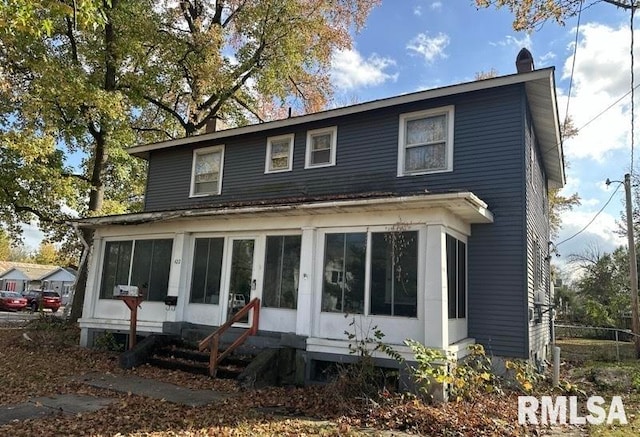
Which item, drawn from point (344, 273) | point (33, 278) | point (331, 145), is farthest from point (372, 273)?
point (33, 278)

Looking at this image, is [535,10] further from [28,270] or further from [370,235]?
[28,270]

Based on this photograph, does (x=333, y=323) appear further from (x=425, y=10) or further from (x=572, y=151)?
(x=572, y=151)

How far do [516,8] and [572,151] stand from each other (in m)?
22.3

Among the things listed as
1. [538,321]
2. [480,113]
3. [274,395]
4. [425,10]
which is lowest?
[274,395]

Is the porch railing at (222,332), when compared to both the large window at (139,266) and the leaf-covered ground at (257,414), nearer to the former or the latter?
the leaf-covered ground at (257,414)

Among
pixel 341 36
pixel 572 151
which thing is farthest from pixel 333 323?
pixel 572 151

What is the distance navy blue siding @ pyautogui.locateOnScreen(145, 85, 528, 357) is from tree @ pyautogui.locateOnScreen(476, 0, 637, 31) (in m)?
1.31

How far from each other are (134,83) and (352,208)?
14205 millimetres

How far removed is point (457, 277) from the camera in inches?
355

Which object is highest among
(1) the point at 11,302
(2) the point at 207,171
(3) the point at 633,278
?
(2) the point at 207,171

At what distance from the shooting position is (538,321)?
10.8 m

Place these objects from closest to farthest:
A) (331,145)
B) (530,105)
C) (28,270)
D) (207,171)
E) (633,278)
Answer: (530,105) → (331,145) → (207,171) → (633,278) → (28,270)

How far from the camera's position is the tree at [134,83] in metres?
16.8

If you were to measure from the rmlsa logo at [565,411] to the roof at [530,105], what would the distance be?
600cm
